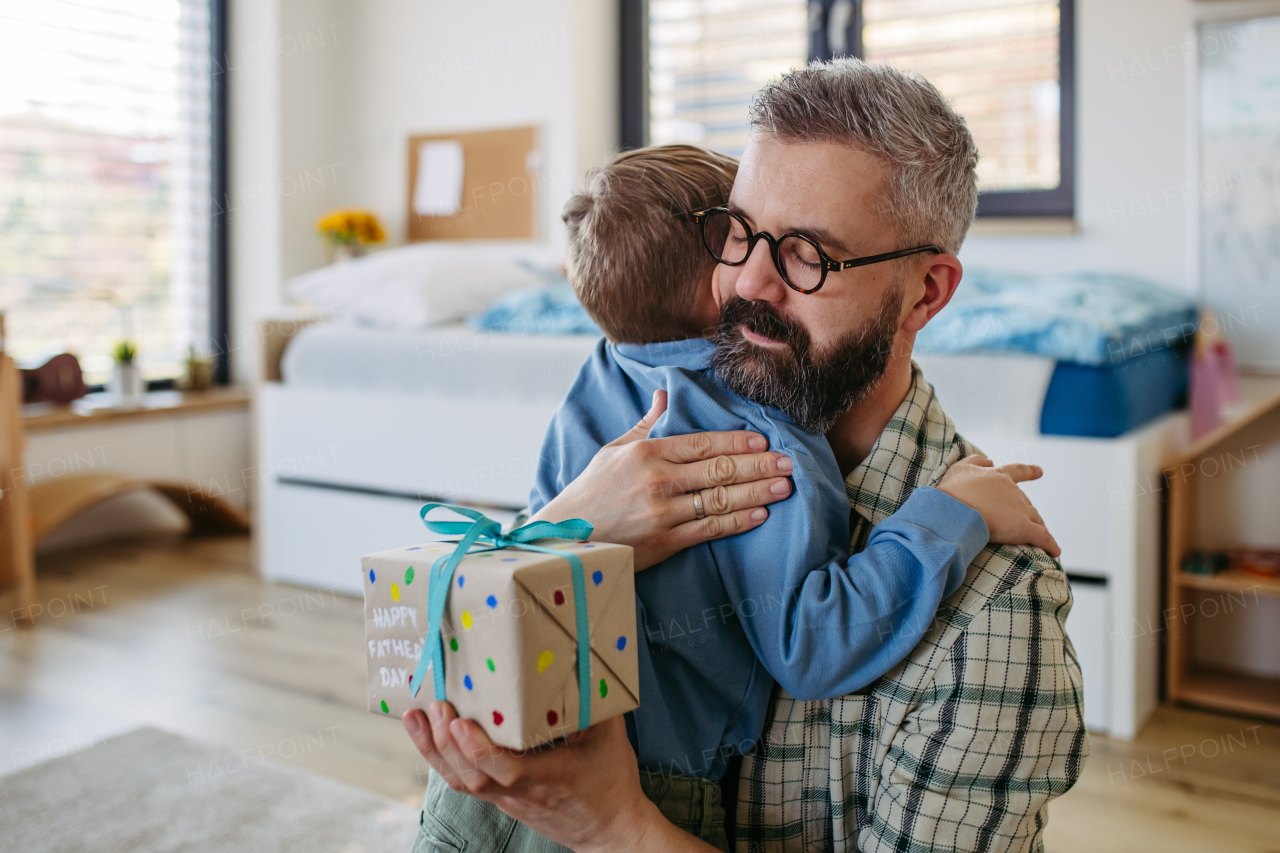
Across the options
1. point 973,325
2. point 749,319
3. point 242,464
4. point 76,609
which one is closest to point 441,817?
point 749,319

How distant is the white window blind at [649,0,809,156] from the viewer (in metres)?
3.65

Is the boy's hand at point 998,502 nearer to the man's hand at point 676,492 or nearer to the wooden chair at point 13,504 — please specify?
the man's hand at point 676,492

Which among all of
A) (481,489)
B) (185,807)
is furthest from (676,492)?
(481,489)

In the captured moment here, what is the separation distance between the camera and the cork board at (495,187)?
13.3ft

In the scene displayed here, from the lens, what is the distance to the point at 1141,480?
6.93ft

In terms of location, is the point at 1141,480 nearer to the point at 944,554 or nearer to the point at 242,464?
the point at 944,554

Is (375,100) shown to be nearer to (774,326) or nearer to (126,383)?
(126,383)

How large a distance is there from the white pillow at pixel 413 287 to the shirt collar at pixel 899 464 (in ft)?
7.40

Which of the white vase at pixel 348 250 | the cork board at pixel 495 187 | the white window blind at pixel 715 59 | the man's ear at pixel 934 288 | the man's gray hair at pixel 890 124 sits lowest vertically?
the man's ear at pixel 934 288

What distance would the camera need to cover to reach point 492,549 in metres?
0.77

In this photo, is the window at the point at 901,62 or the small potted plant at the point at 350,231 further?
the small potted plant at the point at 350,231

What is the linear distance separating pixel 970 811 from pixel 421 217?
3.89 metres

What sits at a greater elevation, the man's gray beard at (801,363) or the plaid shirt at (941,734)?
the man's gray beard at (801,363)

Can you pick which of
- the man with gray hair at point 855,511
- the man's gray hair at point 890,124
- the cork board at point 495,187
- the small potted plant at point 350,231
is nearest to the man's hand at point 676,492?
the man with gray hair at point 855,511
